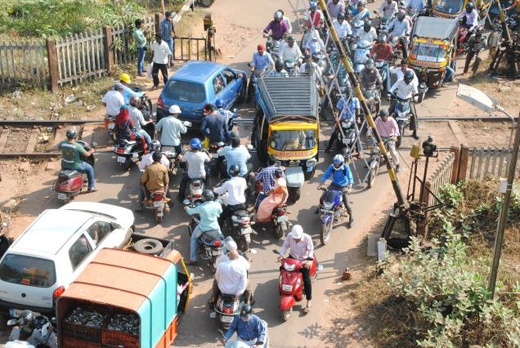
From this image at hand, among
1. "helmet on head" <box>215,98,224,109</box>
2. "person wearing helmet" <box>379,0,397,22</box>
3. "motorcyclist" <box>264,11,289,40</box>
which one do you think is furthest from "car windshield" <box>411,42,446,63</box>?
"helmet on head" <box>215,98,224,109</box>

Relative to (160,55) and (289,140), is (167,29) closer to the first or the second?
(160,55)

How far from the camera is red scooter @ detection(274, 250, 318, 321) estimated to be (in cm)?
1305

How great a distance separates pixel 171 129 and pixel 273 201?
3.41m

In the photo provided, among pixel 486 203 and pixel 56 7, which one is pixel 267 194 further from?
pixel 56 7

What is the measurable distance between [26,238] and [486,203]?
9.50 m

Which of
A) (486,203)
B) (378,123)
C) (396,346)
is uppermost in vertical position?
(378,123)

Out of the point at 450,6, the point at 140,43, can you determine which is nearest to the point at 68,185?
the point at 140,43

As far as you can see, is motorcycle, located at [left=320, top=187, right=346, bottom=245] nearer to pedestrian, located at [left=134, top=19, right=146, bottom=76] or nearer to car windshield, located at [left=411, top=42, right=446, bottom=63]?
car windshield, located at [left=411, top=42, right=446, bottom=63]

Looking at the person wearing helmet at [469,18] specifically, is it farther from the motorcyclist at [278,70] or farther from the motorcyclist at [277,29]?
the motorcyclist at [278,70]

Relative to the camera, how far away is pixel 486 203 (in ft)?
52.2

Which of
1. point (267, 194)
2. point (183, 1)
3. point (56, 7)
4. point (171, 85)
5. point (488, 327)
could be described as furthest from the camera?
point (183, 1)

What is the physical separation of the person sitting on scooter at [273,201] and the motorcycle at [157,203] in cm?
209

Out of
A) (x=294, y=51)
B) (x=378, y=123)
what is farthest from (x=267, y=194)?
(x=294, y=51)

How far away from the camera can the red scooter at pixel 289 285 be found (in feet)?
42.8
